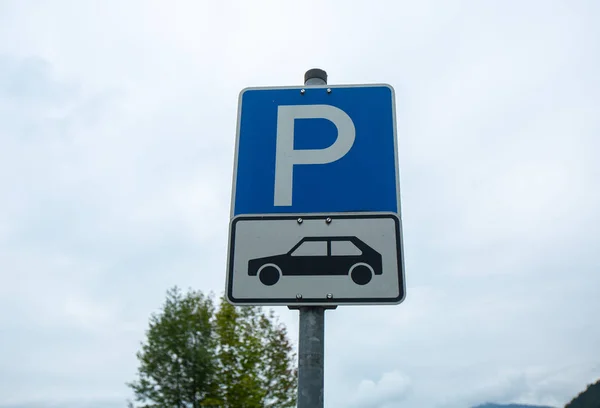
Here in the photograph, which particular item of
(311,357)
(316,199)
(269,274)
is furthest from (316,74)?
(311,357)

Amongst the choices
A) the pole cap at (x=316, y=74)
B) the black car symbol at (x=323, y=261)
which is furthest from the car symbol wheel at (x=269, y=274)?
the pole cap at (x=316, y=74)

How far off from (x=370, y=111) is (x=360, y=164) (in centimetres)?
34

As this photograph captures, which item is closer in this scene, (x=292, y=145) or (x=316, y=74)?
(x=292, y=145)

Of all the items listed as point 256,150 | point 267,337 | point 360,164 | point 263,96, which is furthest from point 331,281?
point 267,337

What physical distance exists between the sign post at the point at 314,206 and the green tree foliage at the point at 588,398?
4827 inches

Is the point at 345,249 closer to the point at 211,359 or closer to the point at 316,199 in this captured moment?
the point at 316,199

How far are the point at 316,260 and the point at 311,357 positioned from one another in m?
0.44

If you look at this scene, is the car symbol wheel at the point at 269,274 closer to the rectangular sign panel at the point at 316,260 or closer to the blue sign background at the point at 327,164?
the rectangular sign panel at the point at 316,260

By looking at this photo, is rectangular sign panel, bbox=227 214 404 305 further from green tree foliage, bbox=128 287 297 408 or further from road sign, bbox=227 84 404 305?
green tree foliage, bbox=128 287 297 408

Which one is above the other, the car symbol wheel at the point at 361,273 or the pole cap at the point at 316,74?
the pole cap at the point at 316,74

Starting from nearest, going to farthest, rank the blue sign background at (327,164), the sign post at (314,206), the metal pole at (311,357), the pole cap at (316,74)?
the metal pole at (311,357) → the sign post at (314,206) → the blue sign background at (327,164) → the pole cap at (316,74)

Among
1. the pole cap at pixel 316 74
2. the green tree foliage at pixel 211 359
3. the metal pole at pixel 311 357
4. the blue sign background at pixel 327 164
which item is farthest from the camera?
the green tree foliage at pixel 211 359

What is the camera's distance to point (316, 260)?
210cm

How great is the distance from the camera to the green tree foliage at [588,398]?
344ft
